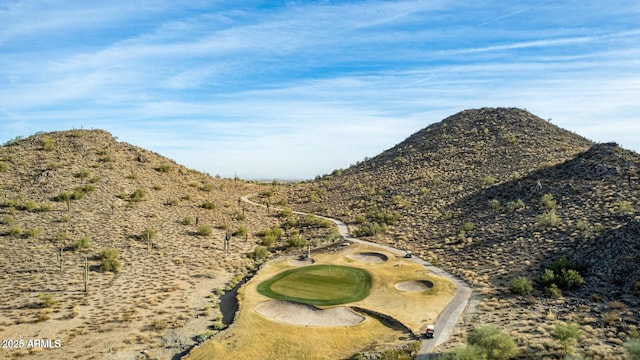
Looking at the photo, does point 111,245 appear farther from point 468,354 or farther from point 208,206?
point 468,354

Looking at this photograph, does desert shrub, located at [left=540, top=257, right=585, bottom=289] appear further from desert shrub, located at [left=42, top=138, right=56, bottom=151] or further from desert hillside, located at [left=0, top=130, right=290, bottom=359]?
desert shrub, located at [left=42, top=138, right=56, bottom=151]

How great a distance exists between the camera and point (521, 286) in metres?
31.0

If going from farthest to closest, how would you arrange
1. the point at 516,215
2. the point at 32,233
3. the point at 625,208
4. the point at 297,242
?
the point at 297,242 → the point at 516,215 → the point at 32,233 → the point at 625,208

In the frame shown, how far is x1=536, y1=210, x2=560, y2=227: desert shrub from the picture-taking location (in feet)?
140

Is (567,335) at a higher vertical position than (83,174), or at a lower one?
lower

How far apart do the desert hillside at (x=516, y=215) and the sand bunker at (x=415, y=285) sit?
431 centimetres

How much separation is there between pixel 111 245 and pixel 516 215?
5023 centimetres

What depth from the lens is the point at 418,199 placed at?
6644 centimetres

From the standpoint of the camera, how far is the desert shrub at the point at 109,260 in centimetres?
3872

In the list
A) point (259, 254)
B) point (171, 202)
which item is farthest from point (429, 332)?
point (171, 202)

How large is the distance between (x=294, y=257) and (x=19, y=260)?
28.7 m

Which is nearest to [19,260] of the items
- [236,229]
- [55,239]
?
[55,239]

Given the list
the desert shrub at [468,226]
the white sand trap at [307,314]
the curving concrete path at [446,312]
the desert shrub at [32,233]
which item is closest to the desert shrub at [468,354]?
the curving concrete path at [446,312]

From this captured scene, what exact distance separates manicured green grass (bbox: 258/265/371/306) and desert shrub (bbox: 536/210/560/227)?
21921mm
